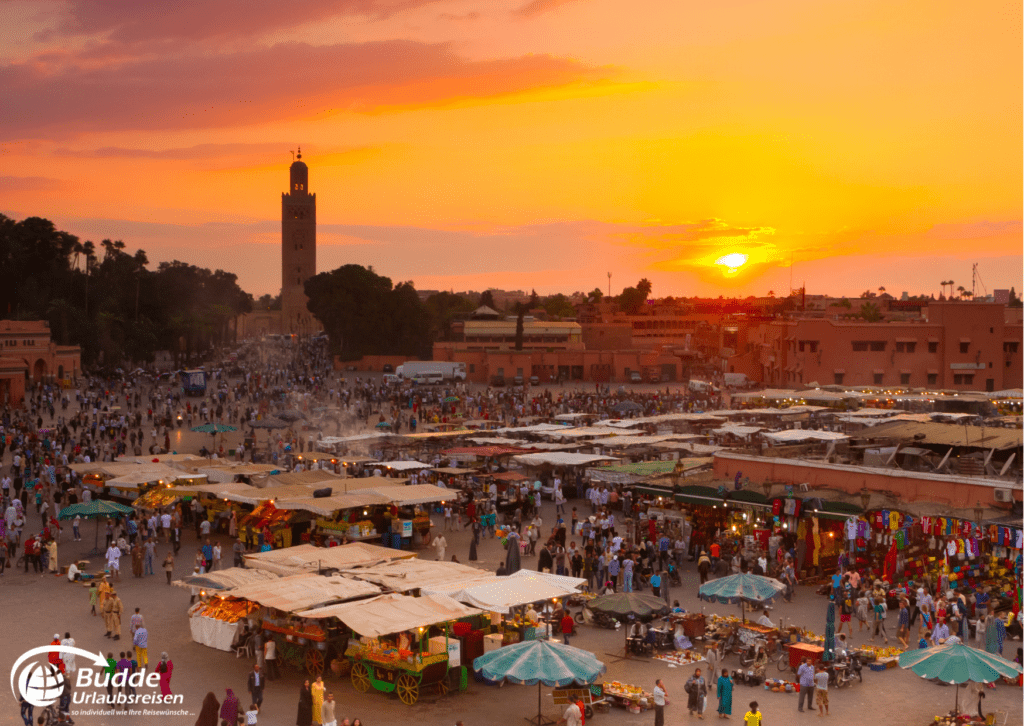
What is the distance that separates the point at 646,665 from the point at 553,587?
1.90 meters

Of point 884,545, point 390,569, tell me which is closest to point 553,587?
point 390,569

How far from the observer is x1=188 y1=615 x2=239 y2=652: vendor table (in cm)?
1630

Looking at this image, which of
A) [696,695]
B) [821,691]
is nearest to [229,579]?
[696,695]

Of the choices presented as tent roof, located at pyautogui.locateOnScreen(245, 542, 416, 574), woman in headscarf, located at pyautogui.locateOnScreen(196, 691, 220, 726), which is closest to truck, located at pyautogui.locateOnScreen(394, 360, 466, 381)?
tent roof, located at pyautogui.locateOnScreen(245, 542, 416, 574)

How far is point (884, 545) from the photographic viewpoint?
20453mm

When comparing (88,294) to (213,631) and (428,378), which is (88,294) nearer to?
(428,378)

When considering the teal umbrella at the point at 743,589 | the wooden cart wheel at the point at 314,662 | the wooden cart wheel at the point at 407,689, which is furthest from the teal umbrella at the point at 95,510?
the teal umbrella at the point at 743,589

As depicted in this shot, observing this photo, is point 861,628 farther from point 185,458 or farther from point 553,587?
point 185,458

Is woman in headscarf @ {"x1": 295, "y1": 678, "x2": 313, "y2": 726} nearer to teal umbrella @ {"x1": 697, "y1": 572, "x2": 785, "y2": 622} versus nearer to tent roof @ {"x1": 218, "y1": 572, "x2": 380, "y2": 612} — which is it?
tent roof @ {"x1": 218, "y1": 572, "x2": 380, "y2": 612}

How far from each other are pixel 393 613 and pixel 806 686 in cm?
591

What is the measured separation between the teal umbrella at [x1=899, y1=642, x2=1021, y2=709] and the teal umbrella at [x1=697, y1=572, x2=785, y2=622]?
3663 mm

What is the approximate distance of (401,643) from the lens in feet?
48.5

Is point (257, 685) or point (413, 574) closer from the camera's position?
point (257, 685)

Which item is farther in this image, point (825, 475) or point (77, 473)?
point (77, 473)
